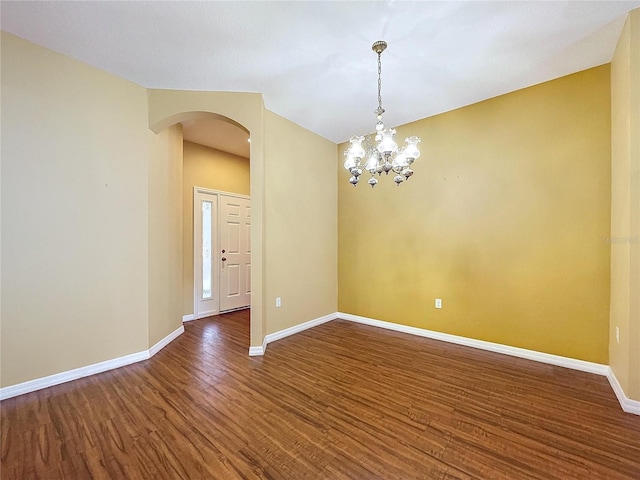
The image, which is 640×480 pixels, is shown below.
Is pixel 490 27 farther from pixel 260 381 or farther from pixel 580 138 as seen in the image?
pixel 260 381

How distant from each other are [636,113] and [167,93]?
4129mm

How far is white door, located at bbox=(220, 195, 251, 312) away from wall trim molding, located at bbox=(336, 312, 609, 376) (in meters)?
2.43

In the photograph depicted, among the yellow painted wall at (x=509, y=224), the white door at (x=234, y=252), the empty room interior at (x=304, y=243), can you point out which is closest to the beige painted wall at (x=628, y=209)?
the empty room interior at (x=304, y=243)

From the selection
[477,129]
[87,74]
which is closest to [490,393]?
[477,129]

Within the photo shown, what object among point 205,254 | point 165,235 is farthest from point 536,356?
point 205,254

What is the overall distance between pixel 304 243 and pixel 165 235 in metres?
1.79

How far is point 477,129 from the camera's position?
3195 mm

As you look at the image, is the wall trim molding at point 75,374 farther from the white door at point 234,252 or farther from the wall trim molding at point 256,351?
the white door at point 234,252

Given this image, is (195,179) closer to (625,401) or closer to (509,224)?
(509,224)

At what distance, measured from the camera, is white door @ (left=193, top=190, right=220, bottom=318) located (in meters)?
4.47

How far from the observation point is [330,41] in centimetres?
221

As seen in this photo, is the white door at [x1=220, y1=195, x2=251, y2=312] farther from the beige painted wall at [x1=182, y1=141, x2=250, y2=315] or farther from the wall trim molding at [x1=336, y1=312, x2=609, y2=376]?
the wall trim molding at [x1=336, y1=312, x2=609, y2=376]

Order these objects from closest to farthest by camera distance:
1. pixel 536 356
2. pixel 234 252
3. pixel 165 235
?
pixel 536 356, pixel 165 235, pixel 234 252

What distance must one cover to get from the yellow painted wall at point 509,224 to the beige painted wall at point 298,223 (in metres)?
0.78
